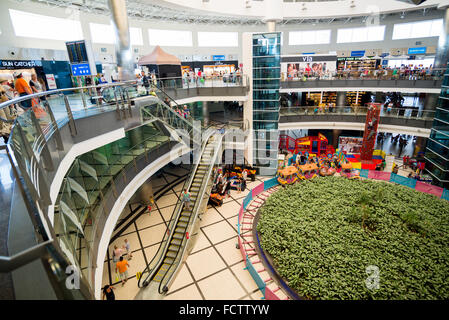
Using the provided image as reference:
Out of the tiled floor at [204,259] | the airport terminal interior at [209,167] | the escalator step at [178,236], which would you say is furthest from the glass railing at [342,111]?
the escalator step at [178,236]

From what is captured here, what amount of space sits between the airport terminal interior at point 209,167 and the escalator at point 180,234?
0.24 ft

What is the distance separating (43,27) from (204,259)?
1974cm

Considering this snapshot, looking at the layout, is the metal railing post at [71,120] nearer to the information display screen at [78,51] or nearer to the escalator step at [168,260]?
the information display screen at [78,51]

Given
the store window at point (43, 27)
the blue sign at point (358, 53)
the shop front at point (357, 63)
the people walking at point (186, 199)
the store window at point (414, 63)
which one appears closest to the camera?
the people walking at point (186, 199)

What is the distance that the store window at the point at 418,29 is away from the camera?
24625mm

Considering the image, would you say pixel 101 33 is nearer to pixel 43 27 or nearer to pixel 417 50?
pixel 43 27

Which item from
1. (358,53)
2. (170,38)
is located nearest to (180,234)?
(170,38)

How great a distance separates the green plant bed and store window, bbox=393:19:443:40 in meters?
20.8

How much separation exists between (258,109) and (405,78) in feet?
39.1

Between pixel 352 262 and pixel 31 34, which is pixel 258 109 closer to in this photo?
pixel 352 262

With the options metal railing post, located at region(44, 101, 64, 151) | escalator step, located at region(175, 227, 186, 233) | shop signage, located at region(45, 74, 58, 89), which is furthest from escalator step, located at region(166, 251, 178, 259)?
shop signage, located at region(45, 74, 58, 89)

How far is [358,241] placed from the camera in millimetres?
10570

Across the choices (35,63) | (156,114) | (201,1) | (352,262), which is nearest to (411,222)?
(352,262)

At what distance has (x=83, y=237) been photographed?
5.25 meters
